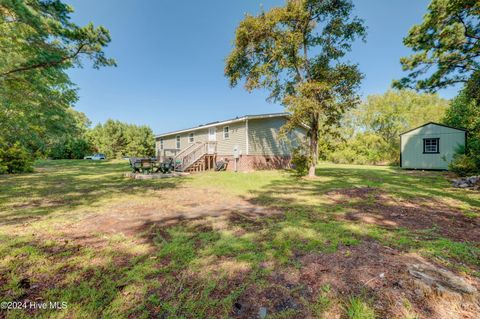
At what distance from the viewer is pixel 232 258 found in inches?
117

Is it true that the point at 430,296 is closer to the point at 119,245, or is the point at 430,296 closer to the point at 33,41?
the point at 119,245

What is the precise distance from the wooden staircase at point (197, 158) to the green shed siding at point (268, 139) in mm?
3870

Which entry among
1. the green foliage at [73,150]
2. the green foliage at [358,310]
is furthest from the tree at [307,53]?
the green foliage at [73,150]

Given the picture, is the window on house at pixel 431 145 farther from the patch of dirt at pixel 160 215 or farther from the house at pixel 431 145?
the patch of dirt at pixel 160 215

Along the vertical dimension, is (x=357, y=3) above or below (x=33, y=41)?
above

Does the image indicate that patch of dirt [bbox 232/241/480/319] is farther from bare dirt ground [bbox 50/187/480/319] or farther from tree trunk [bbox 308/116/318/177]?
tree trunk [bbox 308/116/318/177]

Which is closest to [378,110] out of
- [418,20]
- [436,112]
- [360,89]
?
[436,112]

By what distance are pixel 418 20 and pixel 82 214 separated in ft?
60.9

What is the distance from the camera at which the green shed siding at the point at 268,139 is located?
1650 cm

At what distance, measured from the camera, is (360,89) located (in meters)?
11.6

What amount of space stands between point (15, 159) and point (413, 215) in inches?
861

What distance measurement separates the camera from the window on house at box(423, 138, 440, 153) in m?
15.1

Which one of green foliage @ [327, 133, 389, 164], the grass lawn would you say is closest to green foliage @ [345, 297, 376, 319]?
the grass lawn

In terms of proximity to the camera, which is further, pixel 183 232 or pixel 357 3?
pixel 357 3
